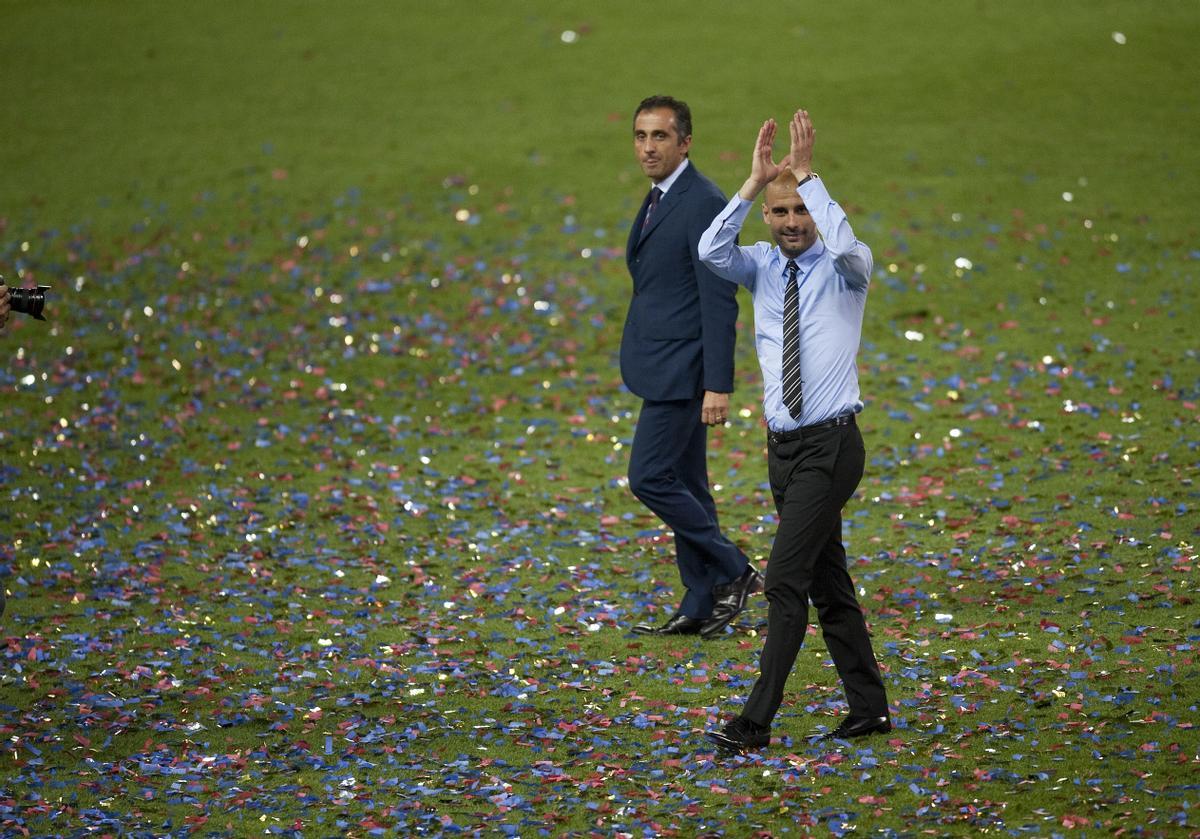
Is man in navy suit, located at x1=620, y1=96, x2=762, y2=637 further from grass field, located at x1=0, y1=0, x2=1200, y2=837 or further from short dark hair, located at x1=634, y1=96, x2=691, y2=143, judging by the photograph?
grass field, located at x1=0, y1=0, x2=1200, y2=837

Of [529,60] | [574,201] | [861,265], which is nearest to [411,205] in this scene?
[574,201]

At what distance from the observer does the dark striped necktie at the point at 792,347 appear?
6988 millimetres

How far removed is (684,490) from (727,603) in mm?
839

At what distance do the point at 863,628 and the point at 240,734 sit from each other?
3.32 m

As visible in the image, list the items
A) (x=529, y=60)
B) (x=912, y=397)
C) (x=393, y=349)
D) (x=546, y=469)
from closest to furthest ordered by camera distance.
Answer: (x=546, y=469) → (x=912, y=397) → (x=393, y=349) → (x=529, y=60)

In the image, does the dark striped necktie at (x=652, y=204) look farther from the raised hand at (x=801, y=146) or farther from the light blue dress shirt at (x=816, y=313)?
the raised hand at (x=801, y=146)

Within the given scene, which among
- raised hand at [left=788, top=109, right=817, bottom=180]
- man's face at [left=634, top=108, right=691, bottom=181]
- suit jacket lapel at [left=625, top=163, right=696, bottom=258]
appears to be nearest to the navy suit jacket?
suit jacket lapel at [left=625, top=163, right=696, bottom=258]

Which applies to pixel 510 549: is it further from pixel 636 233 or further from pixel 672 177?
pixel 672 177

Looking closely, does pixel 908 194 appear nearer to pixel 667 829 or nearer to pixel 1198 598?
pixel 1198 598

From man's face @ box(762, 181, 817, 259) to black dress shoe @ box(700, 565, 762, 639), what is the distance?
2743 mm

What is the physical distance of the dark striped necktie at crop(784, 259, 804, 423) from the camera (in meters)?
6.99

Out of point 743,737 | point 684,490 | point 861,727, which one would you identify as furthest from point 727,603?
point 743,737

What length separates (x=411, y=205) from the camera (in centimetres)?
2047

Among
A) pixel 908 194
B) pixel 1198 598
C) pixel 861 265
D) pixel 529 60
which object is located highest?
pixel 529 60
